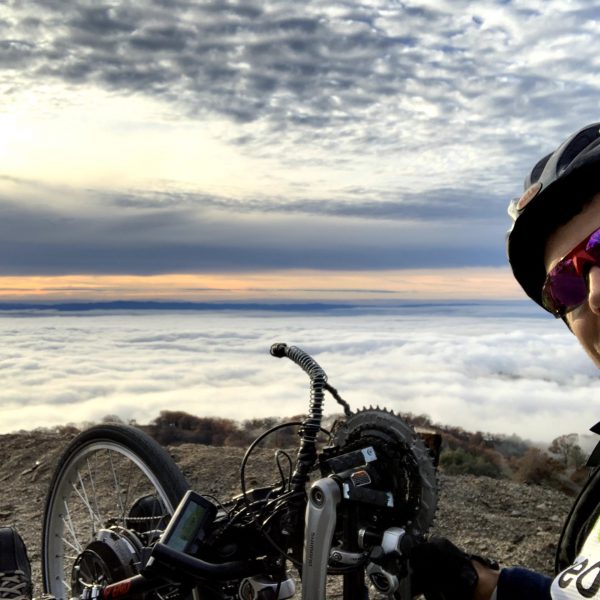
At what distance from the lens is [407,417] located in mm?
2939

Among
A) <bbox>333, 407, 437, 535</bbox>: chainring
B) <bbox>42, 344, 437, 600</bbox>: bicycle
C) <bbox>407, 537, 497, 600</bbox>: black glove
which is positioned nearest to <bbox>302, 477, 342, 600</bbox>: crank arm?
<bbox>42, 344, 437, 600</bbox>: bicycle

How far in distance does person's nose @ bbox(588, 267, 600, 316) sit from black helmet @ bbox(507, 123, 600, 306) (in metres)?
0.29

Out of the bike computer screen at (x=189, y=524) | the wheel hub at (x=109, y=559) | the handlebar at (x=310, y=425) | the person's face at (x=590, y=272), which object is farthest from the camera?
the wheel hub at (x=109, y=559)

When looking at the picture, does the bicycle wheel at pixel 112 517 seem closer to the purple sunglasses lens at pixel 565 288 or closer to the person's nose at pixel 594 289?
the purple sunglasses lens at pixel 565 288

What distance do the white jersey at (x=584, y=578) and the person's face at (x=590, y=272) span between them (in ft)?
1.62

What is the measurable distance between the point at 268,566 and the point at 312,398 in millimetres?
736

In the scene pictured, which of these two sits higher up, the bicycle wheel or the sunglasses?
the sunglasses

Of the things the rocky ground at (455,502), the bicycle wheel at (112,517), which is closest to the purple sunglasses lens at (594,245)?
the bicycle wheel at (112,517)

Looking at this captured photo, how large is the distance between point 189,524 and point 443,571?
4.02 ft

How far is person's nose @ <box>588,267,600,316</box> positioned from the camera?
1962mm

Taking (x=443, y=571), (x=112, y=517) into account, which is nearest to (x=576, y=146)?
(x=443, y=571)

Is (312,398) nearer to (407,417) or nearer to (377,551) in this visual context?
(407,417)

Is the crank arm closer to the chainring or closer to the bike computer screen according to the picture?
the chainring

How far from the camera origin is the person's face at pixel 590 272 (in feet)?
6.65
